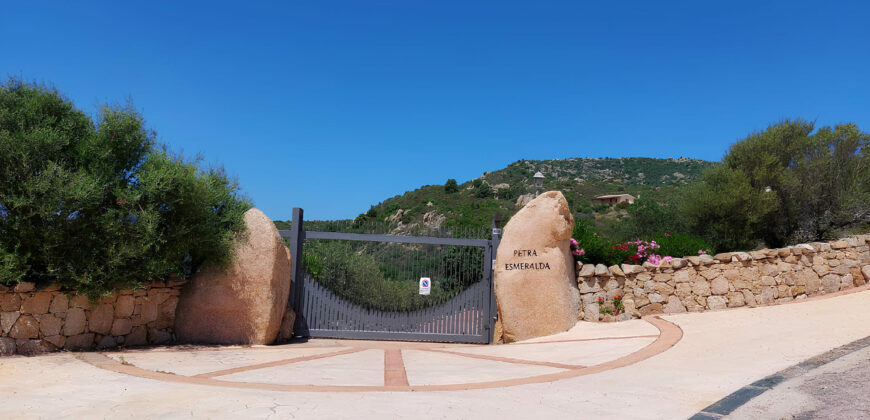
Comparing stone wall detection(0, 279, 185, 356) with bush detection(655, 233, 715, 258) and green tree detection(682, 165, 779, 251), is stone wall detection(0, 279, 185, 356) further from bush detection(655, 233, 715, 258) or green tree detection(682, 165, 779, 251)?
green tree detection(682, 165, 779, 251)

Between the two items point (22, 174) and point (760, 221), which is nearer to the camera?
point (22, 174)

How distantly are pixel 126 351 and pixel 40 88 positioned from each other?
14.4 ft

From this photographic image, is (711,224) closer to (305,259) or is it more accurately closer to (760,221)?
(760,221)

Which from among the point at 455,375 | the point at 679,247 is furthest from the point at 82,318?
the point at 679,247

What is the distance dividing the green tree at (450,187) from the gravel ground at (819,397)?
40824 millimetres

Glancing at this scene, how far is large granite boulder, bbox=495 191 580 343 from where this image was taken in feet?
33.8

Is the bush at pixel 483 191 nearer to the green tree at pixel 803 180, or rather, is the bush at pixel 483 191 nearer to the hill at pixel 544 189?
the hill at pixel 544 189

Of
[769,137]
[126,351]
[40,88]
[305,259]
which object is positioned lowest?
[126,351]

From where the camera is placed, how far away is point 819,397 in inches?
180

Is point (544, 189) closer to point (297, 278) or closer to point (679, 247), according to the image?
point (679, 247)

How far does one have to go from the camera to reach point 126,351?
812 cm

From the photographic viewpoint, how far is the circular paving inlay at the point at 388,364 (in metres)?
5.86

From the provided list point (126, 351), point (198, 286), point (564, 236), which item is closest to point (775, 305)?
point (564, 236)

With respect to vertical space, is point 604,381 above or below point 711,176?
below
